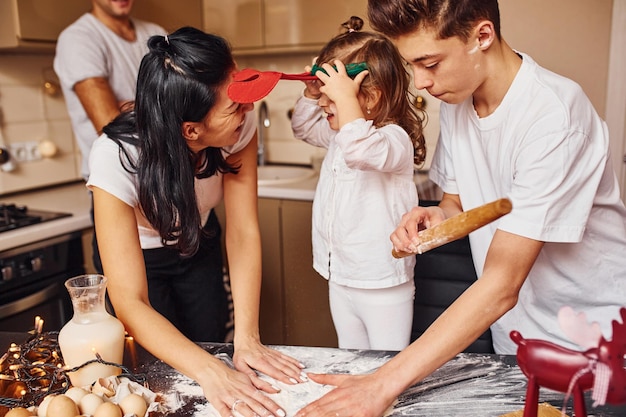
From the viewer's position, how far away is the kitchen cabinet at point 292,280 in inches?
93.2

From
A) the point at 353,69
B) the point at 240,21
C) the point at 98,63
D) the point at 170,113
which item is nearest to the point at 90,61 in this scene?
the point at 98,63

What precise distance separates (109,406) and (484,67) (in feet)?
2.74

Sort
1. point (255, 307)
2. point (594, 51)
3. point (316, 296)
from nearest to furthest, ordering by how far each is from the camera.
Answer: point (255, 307) → point (594, 51) → point (316, 296)

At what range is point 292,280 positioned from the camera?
2441 millimetres

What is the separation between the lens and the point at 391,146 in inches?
50.8

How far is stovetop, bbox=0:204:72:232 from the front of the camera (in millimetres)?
1966

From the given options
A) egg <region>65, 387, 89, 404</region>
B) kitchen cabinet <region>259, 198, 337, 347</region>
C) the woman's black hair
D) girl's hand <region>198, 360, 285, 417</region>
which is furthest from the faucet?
egg <region>65, 387, 89, 404</region>

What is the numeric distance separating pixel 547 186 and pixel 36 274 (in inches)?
66.4

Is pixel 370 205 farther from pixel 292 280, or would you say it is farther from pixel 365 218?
pixel 292 280

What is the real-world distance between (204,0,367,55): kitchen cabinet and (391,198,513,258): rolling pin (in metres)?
1.68

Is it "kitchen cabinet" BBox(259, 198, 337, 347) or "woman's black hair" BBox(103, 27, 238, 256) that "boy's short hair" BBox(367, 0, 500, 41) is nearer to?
"woman's black hair" BBox(103, 27, 238, 256)

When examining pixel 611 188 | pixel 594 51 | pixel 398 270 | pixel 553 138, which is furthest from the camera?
pixel 594 51

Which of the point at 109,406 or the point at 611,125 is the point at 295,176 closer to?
the point at 611,125

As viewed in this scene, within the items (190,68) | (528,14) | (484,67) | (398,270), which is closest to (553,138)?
(484,67)
